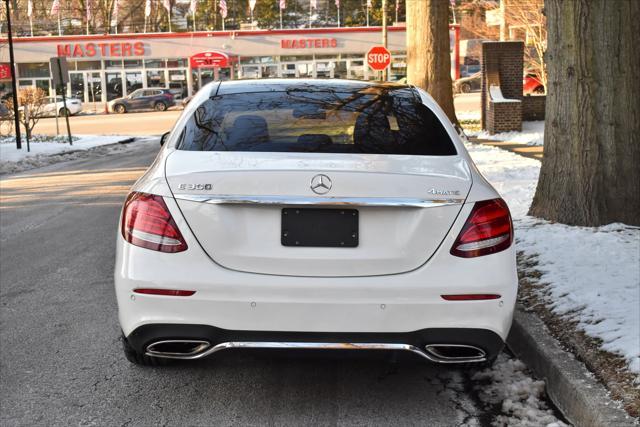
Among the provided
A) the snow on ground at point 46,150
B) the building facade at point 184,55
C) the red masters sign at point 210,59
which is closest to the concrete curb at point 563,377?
the snow on ground at point 46,150

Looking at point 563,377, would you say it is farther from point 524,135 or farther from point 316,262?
point 524,135

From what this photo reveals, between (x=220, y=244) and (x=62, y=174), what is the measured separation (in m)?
14.4

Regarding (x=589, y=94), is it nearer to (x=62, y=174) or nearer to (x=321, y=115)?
(x=321, y=115)

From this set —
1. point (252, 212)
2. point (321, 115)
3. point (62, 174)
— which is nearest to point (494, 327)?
point (252, 212)

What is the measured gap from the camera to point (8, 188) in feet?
47.7

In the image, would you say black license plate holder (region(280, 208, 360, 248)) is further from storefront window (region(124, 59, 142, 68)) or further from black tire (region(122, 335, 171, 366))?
storefront window (region(124, 59, 142, 68))

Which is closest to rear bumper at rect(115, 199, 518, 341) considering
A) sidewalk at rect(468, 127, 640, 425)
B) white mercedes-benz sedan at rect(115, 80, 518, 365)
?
white mercedes-benz sedan at rect(115, 80, 518, 365)

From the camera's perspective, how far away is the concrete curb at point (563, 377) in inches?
142

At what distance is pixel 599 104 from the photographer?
284 inches

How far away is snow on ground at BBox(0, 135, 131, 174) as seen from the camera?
65.9 feet

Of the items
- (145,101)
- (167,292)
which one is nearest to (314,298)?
(167,292)

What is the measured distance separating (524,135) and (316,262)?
17.7m

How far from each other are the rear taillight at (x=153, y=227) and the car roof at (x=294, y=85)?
4.18ft

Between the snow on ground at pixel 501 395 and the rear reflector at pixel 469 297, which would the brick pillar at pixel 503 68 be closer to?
the snow on ground at pixel 501 395
